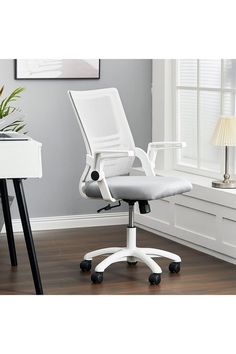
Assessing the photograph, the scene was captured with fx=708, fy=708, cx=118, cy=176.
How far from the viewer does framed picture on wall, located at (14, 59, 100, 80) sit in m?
5.13

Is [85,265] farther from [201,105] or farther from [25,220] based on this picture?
[201,105]

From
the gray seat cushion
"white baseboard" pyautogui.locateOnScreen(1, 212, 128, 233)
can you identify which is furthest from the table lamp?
"white baseboard" pyautogui.locateOnScreen(1, 212, 128, 233)

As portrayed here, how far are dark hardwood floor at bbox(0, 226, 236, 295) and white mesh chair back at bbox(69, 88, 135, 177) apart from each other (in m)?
0.62

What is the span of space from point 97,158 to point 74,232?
5.27 ft

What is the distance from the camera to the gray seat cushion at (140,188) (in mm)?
3639

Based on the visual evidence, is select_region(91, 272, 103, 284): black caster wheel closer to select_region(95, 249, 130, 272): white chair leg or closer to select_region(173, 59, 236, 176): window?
select_region(95, 249, 130, 272): white chair leg

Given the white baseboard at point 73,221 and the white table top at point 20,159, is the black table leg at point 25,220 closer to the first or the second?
the white table top at point 20,159

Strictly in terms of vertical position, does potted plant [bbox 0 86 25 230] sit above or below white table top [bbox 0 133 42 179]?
above

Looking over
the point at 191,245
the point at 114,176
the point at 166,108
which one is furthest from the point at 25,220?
the point at 166,108

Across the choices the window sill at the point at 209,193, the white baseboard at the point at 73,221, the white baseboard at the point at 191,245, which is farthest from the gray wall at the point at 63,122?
the window sill at the point at 209,193

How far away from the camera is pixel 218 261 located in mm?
4270
